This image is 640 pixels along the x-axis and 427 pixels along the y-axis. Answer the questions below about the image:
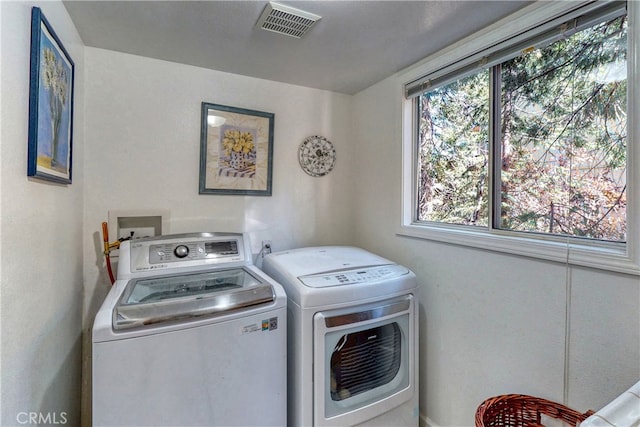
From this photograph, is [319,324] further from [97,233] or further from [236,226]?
[97,233]

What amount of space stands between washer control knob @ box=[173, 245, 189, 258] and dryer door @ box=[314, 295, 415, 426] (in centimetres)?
81

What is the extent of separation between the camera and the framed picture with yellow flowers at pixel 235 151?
76.4 inches

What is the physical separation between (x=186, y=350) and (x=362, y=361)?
0.85 m

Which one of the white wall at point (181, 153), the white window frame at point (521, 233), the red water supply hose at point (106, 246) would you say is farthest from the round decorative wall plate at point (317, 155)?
the red water supply hose at point (106, 246)

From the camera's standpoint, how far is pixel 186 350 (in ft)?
3.69

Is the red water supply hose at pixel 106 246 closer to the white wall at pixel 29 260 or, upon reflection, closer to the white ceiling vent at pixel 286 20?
the white wall at pixel 29 260

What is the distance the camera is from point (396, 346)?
1611 millimetres

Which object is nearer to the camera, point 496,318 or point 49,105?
point 49,105

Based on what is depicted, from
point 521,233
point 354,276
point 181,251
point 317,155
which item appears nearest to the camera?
point 521,233

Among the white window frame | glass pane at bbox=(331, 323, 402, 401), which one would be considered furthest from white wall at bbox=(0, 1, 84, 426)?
the white window frame

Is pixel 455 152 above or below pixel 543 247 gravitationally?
above

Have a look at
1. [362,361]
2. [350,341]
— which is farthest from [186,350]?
[362,361]

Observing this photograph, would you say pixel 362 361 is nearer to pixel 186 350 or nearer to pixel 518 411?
pixel 518 411

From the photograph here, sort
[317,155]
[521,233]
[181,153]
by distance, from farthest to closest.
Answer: [317,155]
[181,153]
[521,233]
